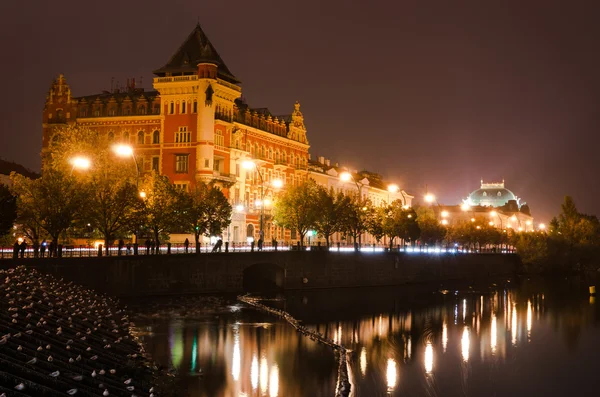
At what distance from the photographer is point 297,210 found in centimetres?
10606

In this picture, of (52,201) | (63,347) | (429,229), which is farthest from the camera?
(429,229)

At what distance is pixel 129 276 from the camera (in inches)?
2835

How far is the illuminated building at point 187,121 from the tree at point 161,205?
18.9 m

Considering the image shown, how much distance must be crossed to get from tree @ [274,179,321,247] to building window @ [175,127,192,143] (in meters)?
16.6

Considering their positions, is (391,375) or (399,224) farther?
(399,224)

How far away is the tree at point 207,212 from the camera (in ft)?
291

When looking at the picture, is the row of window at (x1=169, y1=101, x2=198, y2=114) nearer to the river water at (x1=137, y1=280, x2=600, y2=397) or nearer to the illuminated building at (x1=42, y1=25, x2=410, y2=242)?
the illuminated building at (x1=42, y1=25, x2=410, y2=242)

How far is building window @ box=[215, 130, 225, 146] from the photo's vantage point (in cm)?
10700

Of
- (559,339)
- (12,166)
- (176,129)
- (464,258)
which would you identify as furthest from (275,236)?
(559,339)

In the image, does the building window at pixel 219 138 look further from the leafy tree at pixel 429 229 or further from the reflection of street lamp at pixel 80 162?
the leafy tree at pixel 429 229

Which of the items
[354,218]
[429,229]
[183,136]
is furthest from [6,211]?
[429,229]

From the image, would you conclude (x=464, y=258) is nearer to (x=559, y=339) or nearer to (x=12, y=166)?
(x=559, y=339)

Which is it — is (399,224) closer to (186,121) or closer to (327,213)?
(327,213)

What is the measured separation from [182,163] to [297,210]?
1851 cm
